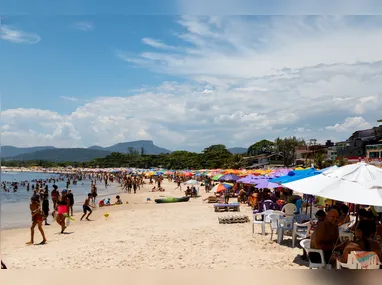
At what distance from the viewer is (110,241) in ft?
26.5

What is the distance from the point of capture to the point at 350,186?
446 centimetres

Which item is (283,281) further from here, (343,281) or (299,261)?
(299,261)

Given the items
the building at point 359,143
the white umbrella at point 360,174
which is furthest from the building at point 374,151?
the white umbrella at point 360,174

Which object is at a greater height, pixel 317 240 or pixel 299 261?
pixel 317 240

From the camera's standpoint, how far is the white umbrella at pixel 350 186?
4.17m

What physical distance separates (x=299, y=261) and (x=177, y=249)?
225cm

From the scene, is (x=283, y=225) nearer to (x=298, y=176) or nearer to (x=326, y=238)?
(x=298, y=176)

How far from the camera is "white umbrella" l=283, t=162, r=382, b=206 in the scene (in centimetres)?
417

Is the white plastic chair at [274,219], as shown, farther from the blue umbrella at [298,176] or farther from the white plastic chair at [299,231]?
the blue umbrella at [298,176]

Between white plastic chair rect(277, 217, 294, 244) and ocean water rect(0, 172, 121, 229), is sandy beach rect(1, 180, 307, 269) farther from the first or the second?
ocean water rect(0, 172, 121, 229)

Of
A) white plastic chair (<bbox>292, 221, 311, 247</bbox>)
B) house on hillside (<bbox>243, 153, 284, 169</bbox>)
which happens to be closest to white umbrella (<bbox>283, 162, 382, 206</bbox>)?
white plastic chair (<bbox>292, 221, 311, 247</bbox>)

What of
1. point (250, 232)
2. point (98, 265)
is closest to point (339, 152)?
point (250, 232)

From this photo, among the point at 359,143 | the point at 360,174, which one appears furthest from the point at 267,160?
the point at 360,174

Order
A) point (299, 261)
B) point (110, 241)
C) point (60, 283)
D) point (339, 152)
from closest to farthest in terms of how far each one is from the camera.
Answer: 1. point (60, 283)
2. point (299, 261)
3. point (110, 241)
4. point (339, 152)
